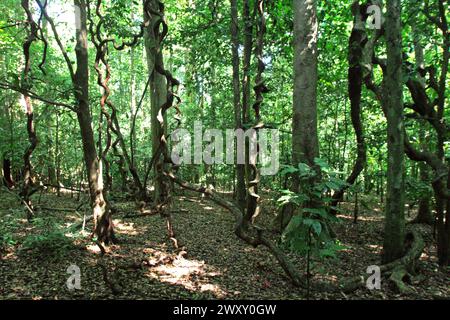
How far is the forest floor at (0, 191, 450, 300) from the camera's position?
394 cm

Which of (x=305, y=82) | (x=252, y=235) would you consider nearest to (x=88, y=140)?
(x=252, y=235)

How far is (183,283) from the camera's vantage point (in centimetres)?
426

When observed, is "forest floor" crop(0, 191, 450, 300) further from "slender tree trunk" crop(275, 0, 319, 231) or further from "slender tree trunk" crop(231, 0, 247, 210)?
"slender tree trunk" crop(231, 0, 247, 210)

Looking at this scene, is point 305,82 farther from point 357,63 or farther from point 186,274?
point 186,274

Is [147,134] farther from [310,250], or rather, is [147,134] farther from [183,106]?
[310,250]

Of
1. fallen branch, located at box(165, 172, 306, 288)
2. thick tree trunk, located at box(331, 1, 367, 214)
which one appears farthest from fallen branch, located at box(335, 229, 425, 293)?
thick tree trunk, located at box(331, 1, 367, 214)

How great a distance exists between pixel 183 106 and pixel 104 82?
397 inches

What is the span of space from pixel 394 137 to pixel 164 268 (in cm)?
385

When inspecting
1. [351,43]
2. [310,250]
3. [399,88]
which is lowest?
[310,250]

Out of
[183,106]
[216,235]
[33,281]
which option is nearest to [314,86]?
[216,235]

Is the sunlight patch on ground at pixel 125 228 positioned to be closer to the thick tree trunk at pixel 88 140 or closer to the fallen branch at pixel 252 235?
the thick tree trunk at pixel 88 140

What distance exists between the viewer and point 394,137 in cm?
480

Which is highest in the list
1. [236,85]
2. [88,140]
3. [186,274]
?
[236,85]

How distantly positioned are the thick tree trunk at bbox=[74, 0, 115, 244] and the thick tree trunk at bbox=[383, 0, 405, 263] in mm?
4388
